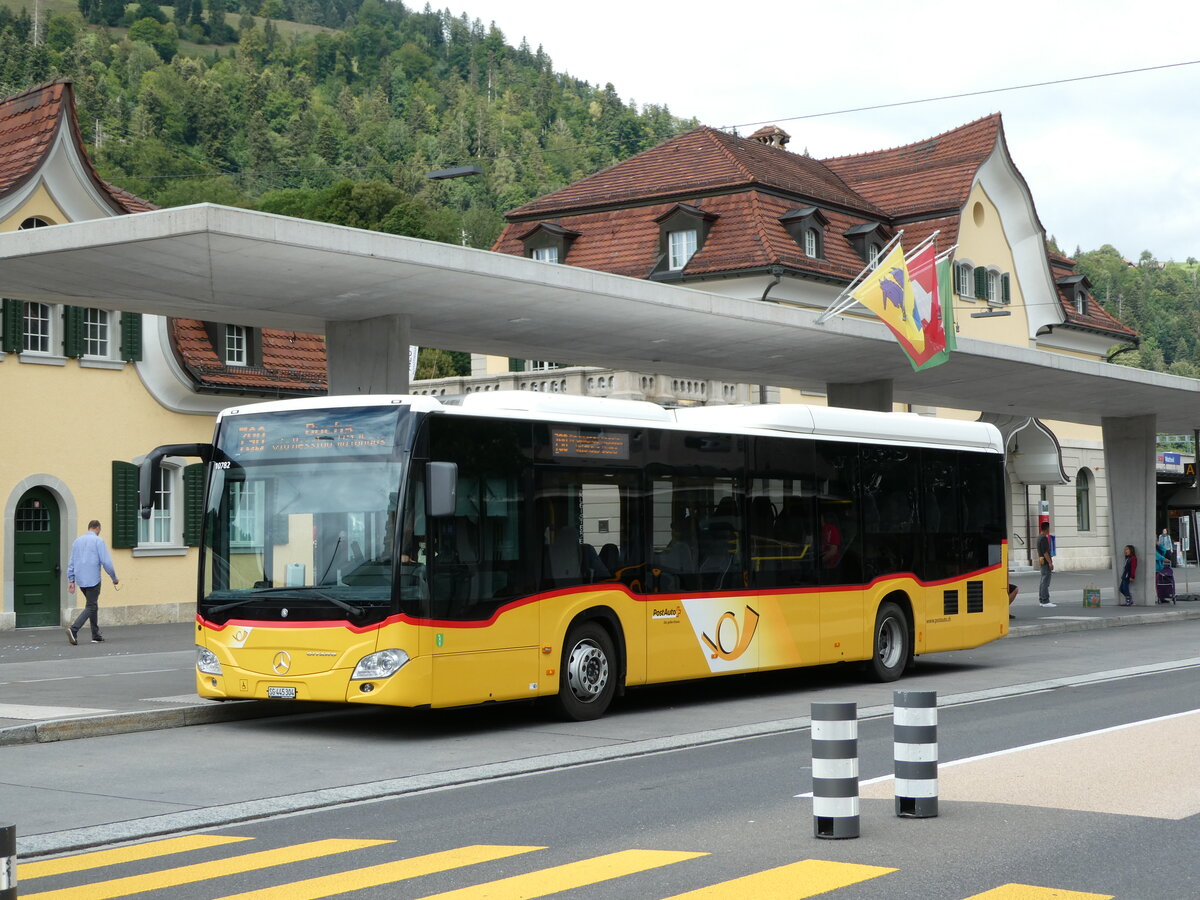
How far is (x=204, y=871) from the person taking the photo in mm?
7773

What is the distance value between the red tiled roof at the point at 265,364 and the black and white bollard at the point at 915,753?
23787 mm

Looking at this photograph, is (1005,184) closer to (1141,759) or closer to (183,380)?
(183,380)

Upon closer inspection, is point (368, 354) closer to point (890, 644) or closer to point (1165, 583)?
point (890, 644)

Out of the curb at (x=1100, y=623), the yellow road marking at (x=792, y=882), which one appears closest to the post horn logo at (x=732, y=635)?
the yellow road marking at (x=792, y=882)

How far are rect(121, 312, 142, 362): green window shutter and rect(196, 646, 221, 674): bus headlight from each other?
17.9 m

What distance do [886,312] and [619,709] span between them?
9.39 m

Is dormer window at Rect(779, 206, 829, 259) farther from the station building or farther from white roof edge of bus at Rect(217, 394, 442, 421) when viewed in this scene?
white roof edge of bus at Rect(217, 394, 442, 421)

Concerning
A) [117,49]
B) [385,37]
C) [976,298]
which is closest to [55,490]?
[976,298]

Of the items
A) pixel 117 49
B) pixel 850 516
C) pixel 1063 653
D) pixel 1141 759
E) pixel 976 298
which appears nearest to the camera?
pixel 1141 759

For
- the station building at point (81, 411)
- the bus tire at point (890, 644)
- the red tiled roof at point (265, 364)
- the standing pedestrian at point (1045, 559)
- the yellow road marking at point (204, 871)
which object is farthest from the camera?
the standing pedestrian at point (1045, 559)

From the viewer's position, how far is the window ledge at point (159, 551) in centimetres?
3064

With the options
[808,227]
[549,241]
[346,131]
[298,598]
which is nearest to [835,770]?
[298,598]

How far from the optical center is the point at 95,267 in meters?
15.7

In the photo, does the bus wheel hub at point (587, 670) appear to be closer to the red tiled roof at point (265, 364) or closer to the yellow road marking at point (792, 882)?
the yellow road marking at point (792, 882)
